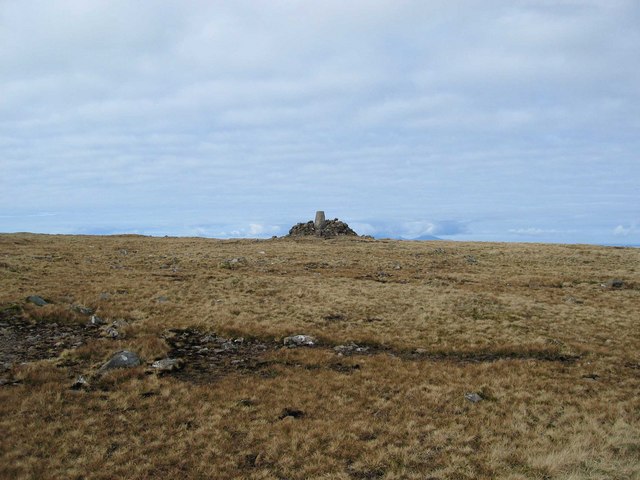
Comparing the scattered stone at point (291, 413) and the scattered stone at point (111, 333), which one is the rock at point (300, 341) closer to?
the scattered stone at point (291, 413)

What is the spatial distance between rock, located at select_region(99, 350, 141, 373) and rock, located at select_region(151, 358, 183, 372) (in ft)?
2.38

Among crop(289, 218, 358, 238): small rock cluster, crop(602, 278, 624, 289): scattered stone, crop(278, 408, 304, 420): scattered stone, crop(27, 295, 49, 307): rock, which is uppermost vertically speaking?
crop(289, 218, 358, 238): small rock cluster

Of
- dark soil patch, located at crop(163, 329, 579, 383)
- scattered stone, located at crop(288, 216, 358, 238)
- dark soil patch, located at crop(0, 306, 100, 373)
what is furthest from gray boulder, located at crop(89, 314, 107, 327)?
scattered stone, located at crop(288, 216, 358, 238)

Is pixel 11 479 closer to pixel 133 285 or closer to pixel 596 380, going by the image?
pixel 596 380

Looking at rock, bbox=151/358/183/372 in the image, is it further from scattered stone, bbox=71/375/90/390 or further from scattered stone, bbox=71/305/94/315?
scattered stone, bbox=71/305/94/315

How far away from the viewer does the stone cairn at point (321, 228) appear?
7450 cm

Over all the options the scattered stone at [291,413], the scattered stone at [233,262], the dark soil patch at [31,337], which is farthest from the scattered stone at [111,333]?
the scattered stone at [233,262]

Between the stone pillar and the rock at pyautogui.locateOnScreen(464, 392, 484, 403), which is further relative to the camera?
the stone pillar

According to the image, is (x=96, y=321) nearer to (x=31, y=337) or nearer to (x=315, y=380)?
(x=31, y=337)

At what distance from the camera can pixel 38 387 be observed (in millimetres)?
13914

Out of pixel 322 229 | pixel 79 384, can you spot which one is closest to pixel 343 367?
pixel 79 384

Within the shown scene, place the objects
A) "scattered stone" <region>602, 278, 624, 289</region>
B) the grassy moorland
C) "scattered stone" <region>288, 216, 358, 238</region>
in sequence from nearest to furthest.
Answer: the grassy moorland < "scattered stone" <region>602, 278, 624, 289</region> < "scattered stone" <region>288, 216, 358, 238</region>

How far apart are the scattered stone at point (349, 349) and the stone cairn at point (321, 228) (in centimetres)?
5330

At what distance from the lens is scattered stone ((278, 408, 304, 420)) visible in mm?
12973
